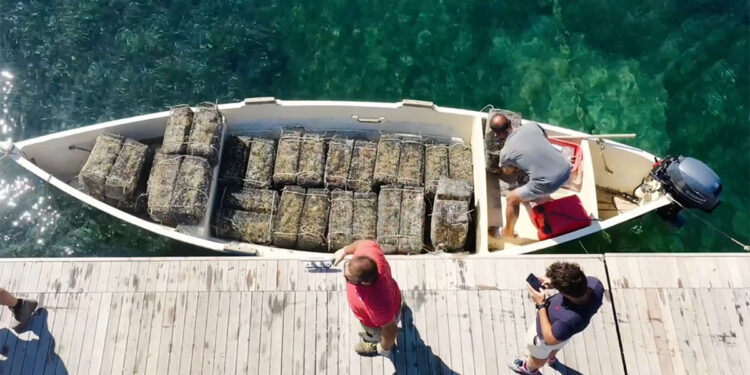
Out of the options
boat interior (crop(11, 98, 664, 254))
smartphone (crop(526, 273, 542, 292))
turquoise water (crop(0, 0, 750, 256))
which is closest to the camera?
smartphone (crop(526, 273, 542, 292))

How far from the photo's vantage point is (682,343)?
710 centimetres

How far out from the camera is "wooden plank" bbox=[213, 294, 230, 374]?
22.8 ft

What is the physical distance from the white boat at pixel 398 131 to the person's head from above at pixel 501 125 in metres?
0.68

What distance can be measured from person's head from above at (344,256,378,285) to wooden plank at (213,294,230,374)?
273 centimetres

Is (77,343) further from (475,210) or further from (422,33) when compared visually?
(422,33)

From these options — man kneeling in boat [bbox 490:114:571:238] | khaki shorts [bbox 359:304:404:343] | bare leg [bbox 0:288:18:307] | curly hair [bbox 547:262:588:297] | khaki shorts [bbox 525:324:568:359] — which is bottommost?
khaki shorts [bbox 525:324:568:359]

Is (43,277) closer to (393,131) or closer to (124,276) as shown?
(124,276)

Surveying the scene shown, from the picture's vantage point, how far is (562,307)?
5.52 m

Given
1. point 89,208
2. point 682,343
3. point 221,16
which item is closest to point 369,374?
point 682,343

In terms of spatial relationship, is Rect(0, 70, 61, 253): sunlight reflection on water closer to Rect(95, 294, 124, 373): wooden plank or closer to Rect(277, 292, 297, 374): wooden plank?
Rect(95, 294, 124, 373): wooden plank

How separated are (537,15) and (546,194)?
213 inches

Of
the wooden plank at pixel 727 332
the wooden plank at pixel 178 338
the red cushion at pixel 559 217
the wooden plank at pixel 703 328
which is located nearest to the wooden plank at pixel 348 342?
the wooden plank at pixel 178 338

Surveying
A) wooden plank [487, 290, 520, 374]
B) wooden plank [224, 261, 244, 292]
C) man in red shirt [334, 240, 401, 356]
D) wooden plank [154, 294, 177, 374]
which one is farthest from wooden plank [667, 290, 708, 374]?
wooden plank [154, 294, 177, 374]

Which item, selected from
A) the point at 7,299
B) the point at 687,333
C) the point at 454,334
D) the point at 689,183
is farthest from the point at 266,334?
the point at 689,183
